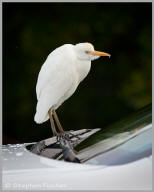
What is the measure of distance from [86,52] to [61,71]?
9.7 inches

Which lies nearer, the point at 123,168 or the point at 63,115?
the point at 123,168

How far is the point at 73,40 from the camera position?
7.39m

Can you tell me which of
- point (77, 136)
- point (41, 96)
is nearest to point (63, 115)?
point (41, 96)

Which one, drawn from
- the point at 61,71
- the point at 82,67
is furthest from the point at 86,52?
the point at 61,71

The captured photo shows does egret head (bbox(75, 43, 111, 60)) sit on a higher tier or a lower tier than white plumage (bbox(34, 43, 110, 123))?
higher

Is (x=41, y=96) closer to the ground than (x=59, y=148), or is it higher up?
higher up

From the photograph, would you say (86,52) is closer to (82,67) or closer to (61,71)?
(82,67)

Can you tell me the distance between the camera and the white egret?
350cm

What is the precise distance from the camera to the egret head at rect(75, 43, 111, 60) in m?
3.50

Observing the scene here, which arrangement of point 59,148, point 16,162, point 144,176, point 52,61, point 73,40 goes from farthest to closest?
point 73,40
point 52,61
point 59,148
point 16,162
point 144,176

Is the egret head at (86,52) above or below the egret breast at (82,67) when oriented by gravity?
above

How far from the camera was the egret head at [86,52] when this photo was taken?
3.50m

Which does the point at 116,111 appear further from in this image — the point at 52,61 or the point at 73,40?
the point at 52,61

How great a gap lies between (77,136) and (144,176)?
1.02 meters
